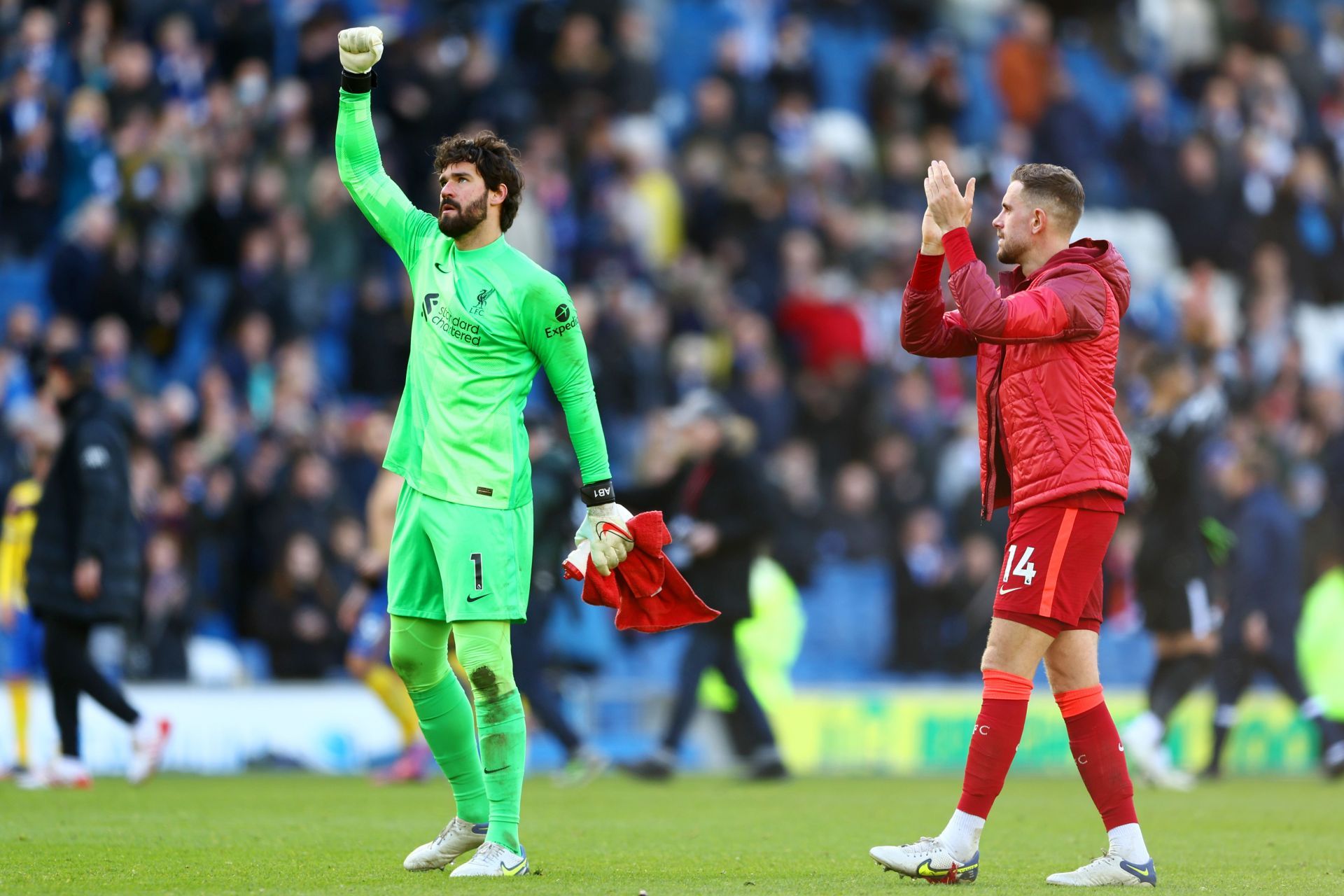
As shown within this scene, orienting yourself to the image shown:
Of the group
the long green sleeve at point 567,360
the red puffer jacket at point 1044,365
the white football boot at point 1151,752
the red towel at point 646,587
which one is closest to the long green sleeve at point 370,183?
the long green sleeve at point 567,360

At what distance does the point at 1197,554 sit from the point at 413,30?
10.3 metres

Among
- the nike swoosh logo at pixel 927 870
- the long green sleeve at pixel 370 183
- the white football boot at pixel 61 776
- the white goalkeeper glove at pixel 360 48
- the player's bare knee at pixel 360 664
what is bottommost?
the white football boot at pixel 61 776

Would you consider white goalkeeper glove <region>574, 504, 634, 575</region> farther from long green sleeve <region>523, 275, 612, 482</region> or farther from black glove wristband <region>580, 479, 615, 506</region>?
long green sleeve <region>523, 275, 612, 482</region>

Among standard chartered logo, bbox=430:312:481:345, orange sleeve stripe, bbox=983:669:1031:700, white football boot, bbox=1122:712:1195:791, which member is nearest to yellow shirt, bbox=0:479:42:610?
standard chartered logo, bbox=430:312:481:345

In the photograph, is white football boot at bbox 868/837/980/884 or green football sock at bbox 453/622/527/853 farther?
green football sock at bbox 453/622/527/853

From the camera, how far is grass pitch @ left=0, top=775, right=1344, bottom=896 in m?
7.08

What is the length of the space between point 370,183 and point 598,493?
1.57 metres

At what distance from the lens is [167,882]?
6.96 metres

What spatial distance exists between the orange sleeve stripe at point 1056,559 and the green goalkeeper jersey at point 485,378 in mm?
1684

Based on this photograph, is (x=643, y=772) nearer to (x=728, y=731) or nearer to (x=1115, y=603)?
(x=728, y=731)

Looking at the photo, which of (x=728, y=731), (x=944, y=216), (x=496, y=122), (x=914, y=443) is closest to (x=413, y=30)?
(x=496, y=122)

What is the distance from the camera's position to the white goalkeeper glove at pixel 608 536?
7301mm

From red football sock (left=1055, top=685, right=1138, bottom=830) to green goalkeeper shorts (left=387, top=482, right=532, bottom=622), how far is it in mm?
2081

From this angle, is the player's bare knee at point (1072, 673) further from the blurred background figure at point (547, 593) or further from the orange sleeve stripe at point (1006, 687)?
the blurred background figure at point (547, 593)
